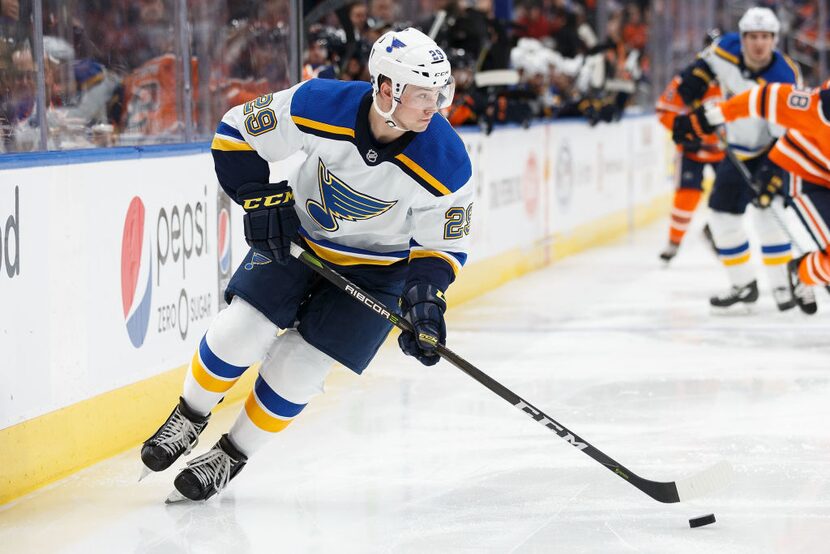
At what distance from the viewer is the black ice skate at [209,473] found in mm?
3312

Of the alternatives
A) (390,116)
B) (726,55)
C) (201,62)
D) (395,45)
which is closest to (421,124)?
(390,116)

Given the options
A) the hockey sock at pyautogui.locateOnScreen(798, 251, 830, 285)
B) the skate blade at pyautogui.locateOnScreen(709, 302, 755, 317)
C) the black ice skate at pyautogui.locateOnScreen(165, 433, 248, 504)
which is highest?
the black ice skate at pyautogui.locateOnScreen(165, 433, 248, 504)

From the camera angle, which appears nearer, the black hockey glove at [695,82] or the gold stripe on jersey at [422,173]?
the gold stripe on jersey at [422,173]

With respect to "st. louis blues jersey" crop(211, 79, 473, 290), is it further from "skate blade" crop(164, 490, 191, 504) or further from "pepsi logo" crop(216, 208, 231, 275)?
"pepsi logo" crop(216, 208, 231, 275)

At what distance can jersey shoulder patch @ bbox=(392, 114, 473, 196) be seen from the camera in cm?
315

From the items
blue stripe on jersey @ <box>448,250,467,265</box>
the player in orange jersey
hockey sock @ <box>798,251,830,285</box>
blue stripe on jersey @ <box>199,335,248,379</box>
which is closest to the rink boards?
blue stripe on jersey @ <box>199,335,248,379</box>

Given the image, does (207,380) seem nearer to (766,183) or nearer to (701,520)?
(701,520)

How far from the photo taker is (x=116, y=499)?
11.3 feet

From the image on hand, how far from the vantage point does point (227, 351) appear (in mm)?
3268

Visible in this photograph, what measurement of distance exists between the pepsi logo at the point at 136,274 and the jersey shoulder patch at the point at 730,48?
371 centimetres

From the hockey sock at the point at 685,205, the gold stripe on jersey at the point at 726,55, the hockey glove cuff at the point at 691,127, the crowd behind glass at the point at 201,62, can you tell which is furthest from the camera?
the hockey sock at the point at 685,205

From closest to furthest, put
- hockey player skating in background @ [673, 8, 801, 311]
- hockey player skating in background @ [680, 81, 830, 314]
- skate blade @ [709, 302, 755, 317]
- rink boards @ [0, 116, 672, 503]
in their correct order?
rink boards @ [0, 116, 672, 503], hockey player skating in background @ [680, 81, 830, 314], hockey player skating in background @ [673, 8, 801, 311], skate blade @ [709, 302, 755, 317]

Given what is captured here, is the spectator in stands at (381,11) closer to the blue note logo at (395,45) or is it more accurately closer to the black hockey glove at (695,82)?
the black hockey glove at (695,82)

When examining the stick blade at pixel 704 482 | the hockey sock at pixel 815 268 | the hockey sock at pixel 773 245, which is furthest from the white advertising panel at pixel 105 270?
the hockey sock at pixel 773 245
